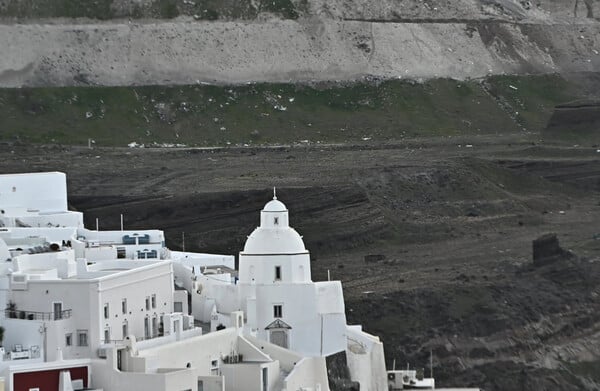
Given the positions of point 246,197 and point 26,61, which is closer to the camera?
point 246,197

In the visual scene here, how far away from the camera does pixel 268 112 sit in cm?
12850

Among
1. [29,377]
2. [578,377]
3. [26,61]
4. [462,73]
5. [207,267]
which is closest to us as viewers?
[29,377]

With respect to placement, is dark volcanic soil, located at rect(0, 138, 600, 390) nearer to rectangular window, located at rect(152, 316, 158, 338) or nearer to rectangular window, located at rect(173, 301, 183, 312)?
rectangular window, located at rect(173, 301, 183, 312)

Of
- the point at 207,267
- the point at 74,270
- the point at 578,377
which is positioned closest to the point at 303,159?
the point at 578,377

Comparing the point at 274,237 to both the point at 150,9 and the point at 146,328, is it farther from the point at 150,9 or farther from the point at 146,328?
the point at 150,9

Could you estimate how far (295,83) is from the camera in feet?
437

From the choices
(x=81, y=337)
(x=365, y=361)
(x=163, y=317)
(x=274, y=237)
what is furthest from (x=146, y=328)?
(x=365, y=361)

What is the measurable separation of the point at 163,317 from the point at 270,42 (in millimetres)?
70328

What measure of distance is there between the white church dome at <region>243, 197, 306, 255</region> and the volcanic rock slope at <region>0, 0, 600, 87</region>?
5738 cm

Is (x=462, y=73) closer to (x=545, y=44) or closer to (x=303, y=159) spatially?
(x=545, y=44)

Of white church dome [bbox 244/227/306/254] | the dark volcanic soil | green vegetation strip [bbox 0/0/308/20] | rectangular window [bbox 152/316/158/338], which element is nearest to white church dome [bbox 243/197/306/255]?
white church dome [bbox 244/227/306/254]

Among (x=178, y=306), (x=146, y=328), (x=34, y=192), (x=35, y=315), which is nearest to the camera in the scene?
(x=35, y=315)

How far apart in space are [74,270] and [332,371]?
7385 mm

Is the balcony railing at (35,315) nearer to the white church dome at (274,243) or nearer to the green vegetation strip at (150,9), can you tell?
the white church dome at (274,243)
